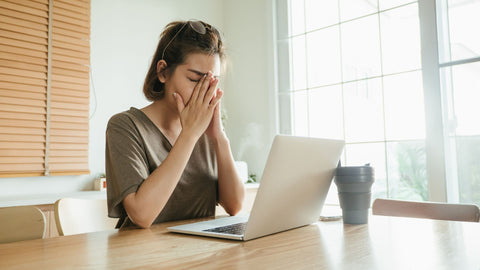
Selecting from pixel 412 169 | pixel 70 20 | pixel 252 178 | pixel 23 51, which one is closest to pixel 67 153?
pixel 23 51

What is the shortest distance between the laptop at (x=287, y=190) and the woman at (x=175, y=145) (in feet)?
0.67

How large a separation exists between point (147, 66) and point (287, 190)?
259cm

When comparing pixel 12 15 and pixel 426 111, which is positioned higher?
pixel 12 15

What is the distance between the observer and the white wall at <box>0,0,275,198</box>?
276 cm

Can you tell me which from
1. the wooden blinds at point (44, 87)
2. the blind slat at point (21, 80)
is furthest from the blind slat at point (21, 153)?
the blind slat at point (21, 80)

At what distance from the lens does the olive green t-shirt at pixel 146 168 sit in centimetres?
106

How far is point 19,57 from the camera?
7.80 feet

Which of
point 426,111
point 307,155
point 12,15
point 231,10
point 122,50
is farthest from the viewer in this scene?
point 231,10

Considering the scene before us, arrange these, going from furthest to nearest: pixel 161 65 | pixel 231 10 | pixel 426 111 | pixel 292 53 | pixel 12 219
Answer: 1. pixel 231 10
2. pixel 292 53
3. pixel 426 111
4. pixel 161 65
5. pixel 12 219

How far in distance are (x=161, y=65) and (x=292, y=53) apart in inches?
89.7

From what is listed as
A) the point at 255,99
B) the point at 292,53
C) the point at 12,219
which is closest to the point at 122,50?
the point at 255,99

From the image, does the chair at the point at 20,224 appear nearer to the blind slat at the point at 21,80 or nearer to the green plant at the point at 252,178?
the blind slat at the point at 21,80

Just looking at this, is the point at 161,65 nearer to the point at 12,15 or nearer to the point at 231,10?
the point at 12,15

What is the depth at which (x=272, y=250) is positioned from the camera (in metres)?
0.68
